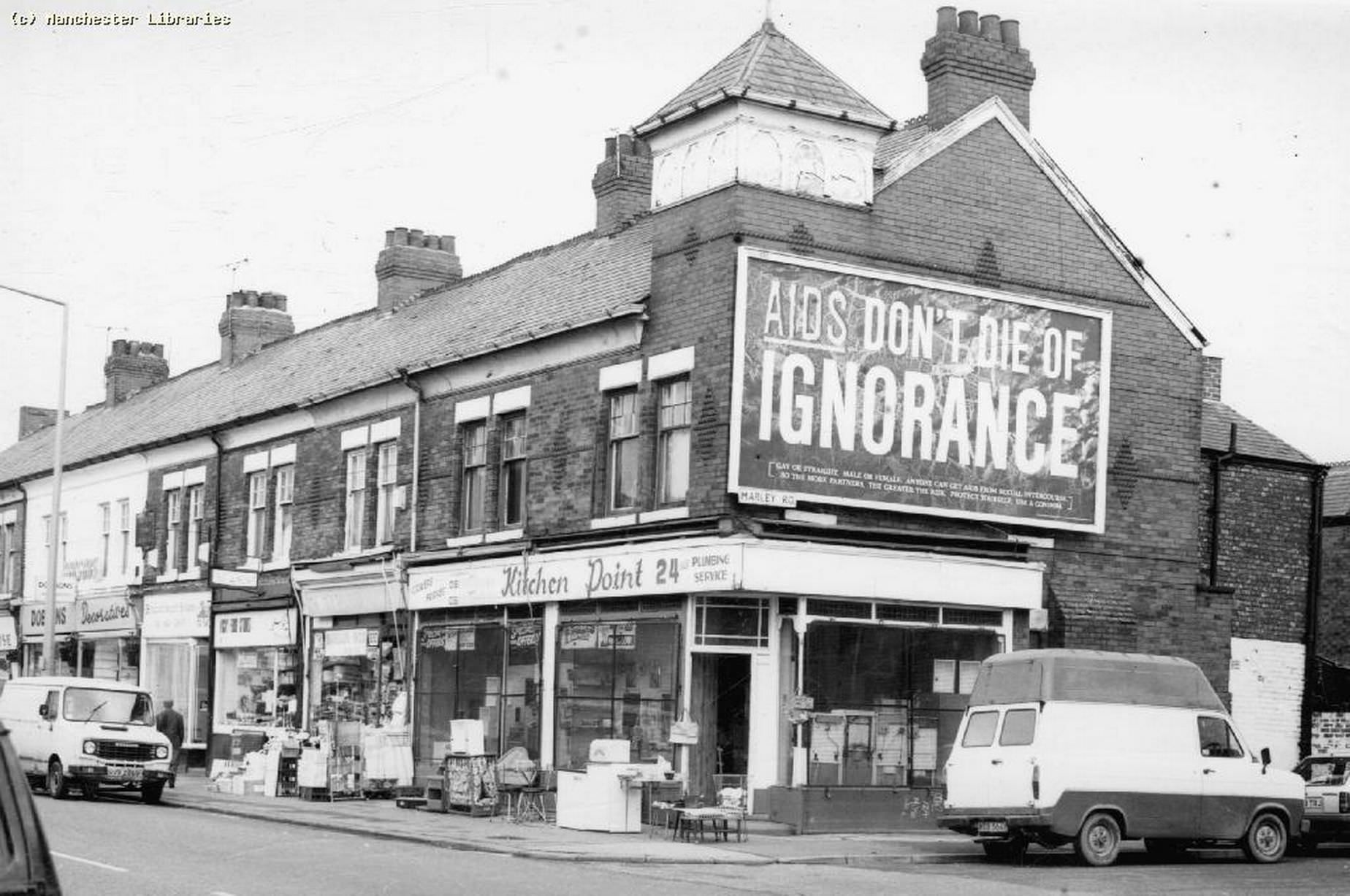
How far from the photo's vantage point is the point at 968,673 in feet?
80.5

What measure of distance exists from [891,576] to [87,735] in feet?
40.3

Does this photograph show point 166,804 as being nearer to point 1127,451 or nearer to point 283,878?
point 283,878

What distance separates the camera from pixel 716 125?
23.9m

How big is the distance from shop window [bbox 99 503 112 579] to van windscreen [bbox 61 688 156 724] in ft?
44.6

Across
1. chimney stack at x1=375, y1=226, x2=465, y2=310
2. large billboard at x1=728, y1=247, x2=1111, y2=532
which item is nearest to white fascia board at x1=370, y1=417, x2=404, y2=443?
chimney stack at x1=375, y1=226, x2=465, y2=310

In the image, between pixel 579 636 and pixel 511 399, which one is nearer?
pixel 579 636

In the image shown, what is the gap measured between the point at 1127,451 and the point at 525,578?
8880 mm

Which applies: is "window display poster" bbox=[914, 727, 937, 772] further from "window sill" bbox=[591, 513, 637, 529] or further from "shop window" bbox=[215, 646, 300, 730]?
"shop window" bbox=[215, 646, 300, 730]

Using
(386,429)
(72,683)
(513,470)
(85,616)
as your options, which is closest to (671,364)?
(513,470)

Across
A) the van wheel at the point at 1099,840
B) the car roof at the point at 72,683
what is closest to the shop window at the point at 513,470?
the car roof at the point at 72,683

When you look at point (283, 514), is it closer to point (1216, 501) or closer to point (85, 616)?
point (85, 616)

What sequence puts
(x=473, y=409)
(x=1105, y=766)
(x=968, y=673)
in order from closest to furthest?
(x=1105, y=766), (x=968, y=673), (x=473, y=409)

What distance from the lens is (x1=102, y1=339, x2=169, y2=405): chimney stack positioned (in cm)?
4862

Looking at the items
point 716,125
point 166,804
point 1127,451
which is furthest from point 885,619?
point 166,804
